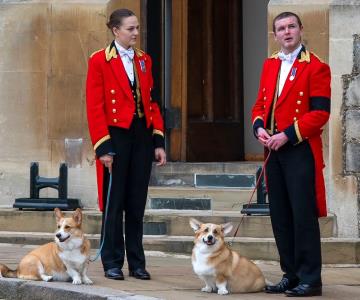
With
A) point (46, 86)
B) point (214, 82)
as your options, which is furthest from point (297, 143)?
point (214, 82)

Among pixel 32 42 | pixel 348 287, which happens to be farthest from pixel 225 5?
pixel 348 287

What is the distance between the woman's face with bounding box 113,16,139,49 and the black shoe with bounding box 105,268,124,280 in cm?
168

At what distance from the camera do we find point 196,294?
9102 mm

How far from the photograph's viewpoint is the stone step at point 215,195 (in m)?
12.8

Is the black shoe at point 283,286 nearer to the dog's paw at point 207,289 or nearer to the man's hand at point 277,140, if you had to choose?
the dog's paw at point 207,289

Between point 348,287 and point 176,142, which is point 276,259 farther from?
point 176,142

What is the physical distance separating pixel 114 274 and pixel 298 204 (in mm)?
1587

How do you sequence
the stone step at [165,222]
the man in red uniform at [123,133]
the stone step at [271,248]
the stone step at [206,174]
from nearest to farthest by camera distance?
the man in red uniform at [123,133], the stone step at [271,248], the stone step at [165,222], the stone step at [206,174]

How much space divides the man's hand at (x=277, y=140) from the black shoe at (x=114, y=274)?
5.28 ft

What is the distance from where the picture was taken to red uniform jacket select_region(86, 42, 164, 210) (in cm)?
952

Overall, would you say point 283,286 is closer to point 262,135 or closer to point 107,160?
point 262,135

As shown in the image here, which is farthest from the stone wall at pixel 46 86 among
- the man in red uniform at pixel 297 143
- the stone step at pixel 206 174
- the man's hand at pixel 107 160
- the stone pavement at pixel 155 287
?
the man in red uniform at pixel 297 143

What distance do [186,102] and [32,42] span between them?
208cm

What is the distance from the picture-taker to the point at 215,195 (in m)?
13.0
